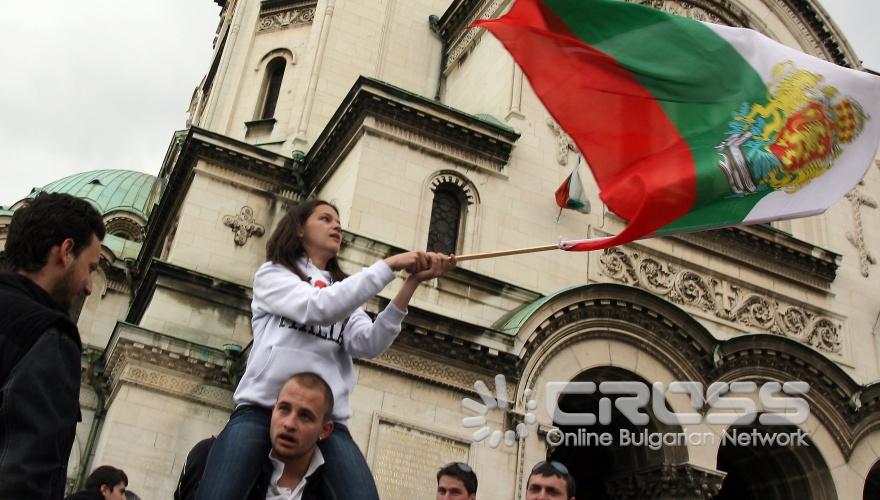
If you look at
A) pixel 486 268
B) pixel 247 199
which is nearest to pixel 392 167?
pixel 486 268

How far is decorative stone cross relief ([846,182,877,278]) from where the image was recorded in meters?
22.3

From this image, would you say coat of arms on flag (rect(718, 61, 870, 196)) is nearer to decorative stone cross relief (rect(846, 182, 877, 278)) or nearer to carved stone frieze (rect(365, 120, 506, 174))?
carved stone frieze (rect(365, 120, 506, 174))

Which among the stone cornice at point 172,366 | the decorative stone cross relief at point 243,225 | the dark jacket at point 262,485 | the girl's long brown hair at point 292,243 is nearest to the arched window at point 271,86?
the decorative stone cross relief at point 243,225

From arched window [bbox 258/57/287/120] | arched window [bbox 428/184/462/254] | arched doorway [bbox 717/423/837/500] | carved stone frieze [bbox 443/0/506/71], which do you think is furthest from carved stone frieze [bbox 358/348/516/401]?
arched window [bbox 258/57/287/120]

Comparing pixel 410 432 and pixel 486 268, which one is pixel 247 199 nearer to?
pixel 486 268

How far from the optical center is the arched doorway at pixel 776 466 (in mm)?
18312

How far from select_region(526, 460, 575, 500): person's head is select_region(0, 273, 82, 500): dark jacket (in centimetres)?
446

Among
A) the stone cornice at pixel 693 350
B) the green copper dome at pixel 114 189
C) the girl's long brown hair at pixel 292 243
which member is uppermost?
the green copper dome at pixel 114 189

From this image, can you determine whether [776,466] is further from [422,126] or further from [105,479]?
[105,479]

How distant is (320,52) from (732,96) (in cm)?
1688

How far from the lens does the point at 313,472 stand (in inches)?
183

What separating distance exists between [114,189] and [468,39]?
23.8 m

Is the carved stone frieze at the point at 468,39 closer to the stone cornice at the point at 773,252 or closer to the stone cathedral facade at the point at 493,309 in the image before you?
the stone cathedral facade at the point at 493,309

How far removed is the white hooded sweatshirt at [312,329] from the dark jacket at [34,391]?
1.34 m
